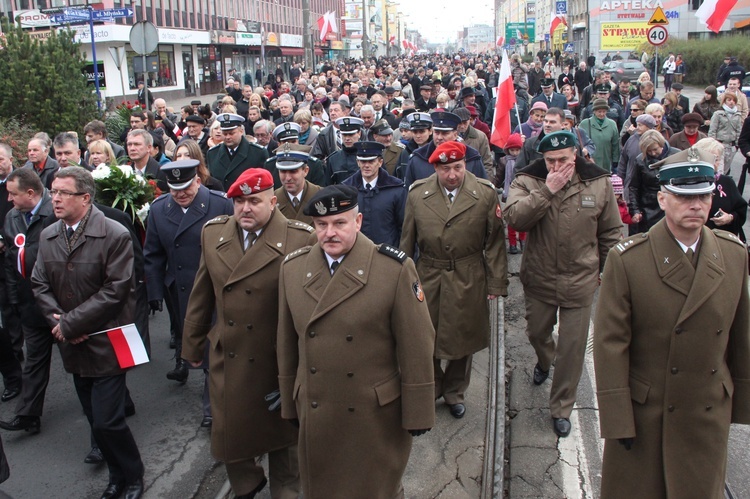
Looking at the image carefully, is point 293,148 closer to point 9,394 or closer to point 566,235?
point 566,235

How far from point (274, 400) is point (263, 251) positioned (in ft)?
2.84

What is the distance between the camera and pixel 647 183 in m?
8.02

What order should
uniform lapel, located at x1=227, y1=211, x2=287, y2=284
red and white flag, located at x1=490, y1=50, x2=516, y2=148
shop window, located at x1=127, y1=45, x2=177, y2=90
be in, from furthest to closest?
shop window, located at x1=127, y1=45, x2=177, y2=90
red and white flag, located at x1=490, y1=50, x2=516, y2=148
uniform lapel, located at x1=227, y1=211, x2=287, y2=284

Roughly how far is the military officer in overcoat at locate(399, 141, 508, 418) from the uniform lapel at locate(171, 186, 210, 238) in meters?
1.57

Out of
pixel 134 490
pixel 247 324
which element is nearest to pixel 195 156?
pixel 247 324

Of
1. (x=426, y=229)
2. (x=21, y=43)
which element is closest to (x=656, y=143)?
(x=426, y=229)

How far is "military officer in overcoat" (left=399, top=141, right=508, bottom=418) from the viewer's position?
5.73m

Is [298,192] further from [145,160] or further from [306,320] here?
[306,320]

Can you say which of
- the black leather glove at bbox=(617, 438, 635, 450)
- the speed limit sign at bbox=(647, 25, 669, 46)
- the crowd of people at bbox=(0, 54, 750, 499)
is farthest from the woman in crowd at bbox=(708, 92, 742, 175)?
the black leather glove at bbox=(617, 438, 635, 450)

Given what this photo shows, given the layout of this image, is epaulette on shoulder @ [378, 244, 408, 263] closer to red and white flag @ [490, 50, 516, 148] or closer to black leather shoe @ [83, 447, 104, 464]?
black leather shoe @ [83, 447, 104, 464]

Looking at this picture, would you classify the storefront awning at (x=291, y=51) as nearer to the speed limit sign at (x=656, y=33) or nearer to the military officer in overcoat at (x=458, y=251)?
the speed limit sign at (x=656, y=33)

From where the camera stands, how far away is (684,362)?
3650 millimetres

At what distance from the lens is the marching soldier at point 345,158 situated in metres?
8.39

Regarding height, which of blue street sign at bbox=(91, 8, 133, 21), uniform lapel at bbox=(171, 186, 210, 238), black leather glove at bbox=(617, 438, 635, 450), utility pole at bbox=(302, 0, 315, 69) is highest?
utility pole at bbox=(302, 0, 315, 69)
